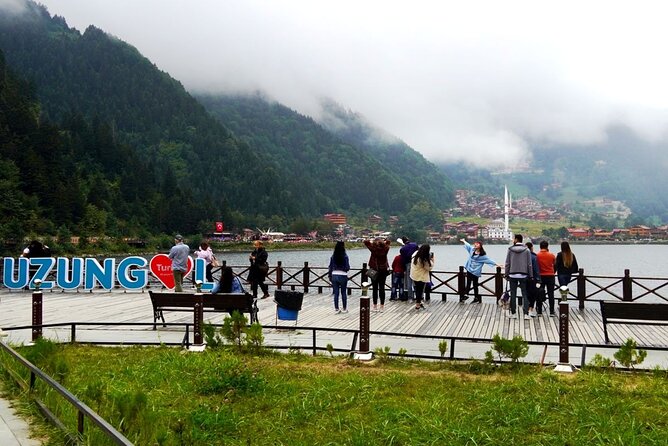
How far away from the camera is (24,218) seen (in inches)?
3137

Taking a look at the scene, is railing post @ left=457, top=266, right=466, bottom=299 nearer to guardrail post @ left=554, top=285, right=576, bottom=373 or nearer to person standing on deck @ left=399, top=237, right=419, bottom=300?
person standing on deck @ left=399, top=237, right=419, bottom=300

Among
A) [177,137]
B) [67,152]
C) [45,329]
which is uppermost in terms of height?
[177,137]

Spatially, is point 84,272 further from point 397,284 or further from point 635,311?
point 635,311

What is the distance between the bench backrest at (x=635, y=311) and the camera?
973 centimetres

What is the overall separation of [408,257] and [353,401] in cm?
1004

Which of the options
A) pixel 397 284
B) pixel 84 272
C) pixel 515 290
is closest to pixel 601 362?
pixel 515 290

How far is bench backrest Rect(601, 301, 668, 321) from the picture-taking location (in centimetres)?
973

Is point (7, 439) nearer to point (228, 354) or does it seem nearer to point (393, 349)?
point (228, 354)

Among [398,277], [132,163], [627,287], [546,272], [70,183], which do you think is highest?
[132,163]

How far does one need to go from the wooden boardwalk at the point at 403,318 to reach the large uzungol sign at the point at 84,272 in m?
1.09

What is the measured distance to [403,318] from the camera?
1391 centimetres

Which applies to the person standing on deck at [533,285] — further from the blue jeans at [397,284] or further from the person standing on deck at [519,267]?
the blue jeans at [397,284]

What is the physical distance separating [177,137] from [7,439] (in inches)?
7591

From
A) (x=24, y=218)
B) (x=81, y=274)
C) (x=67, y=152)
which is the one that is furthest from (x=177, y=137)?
(x=81, y=274)
